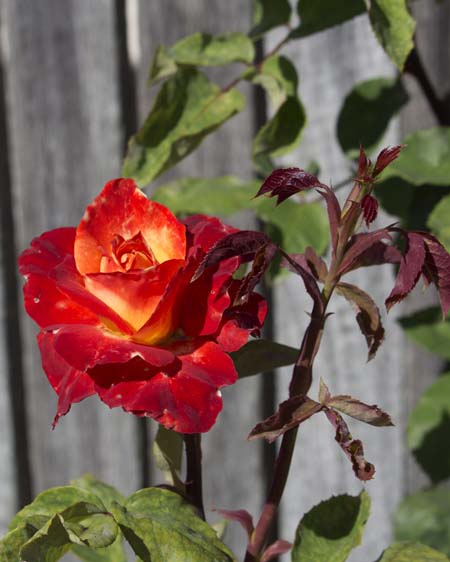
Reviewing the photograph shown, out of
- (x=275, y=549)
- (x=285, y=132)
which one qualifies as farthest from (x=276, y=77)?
(x=275, y=549)

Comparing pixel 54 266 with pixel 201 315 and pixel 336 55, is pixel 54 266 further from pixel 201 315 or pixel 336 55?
pixel 336 55

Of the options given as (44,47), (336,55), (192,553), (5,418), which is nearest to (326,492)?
(5,418)

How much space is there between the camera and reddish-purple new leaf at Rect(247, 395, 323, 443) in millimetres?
486

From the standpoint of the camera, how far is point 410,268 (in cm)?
47

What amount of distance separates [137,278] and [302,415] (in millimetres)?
129

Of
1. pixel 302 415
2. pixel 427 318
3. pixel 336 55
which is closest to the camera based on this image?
pixel 302 415

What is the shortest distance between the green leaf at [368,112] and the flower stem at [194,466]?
20.9 inches

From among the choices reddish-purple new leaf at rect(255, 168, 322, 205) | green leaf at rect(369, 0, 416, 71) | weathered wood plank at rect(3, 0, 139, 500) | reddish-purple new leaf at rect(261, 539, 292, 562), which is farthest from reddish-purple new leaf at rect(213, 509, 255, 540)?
weathered wood plank at rect(3, 0, 139, 500)

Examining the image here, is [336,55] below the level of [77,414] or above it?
above

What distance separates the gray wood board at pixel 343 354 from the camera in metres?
1.43

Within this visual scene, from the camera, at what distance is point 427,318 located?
3.56 ft

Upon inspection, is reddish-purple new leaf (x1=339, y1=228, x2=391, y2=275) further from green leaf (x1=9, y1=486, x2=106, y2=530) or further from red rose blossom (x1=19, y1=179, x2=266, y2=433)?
green leaf (x1=9, y1=486, x2=106, y2=530)

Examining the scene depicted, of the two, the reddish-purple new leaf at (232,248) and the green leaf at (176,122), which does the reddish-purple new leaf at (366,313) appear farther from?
the green leaf at (176,122)

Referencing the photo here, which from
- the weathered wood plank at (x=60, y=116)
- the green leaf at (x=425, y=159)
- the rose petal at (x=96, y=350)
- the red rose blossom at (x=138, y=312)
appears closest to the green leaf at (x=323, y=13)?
the green leaf at (x=425, y=159)
